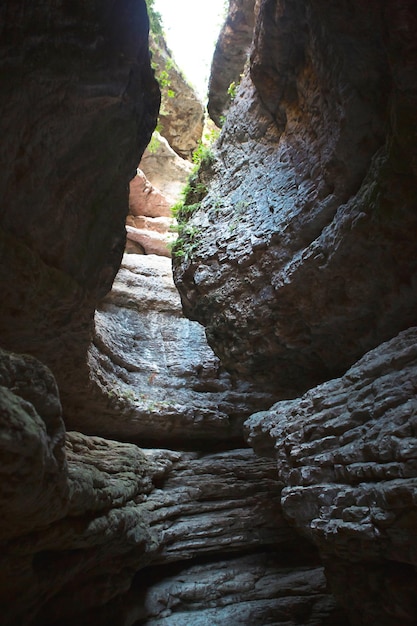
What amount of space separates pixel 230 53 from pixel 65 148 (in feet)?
23.3

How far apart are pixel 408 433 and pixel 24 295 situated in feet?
14.5

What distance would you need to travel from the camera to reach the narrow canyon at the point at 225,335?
3.77 m

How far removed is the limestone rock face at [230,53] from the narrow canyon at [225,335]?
57mm

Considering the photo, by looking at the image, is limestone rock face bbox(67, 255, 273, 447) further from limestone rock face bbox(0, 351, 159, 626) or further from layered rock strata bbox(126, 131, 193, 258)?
layered rock strata bbox(126, 131, 193, 258)

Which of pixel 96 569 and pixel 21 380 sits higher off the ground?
pixel 21 380

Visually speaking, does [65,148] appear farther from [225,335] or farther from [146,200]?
[146,200]

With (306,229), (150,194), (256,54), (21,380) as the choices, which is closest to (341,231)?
(306,229)

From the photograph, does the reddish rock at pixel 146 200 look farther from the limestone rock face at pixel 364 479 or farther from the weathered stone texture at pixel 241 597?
the weathered stone texture at pixel 241 597

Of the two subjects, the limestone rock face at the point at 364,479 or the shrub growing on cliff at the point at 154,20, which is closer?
the limestone rock face at the point at 364,479

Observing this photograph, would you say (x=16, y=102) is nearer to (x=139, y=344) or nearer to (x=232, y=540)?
(x=139, y=344)

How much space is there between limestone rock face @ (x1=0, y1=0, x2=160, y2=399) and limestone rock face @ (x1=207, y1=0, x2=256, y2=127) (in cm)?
587

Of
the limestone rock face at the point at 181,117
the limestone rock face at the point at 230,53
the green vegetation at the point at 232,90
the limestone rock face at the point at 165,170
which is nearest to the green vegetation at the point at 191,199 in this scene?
the green vegetation at the point at 232,90

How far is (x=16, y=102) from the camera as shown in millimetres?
3662

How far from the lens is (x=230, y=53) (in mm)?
9438
